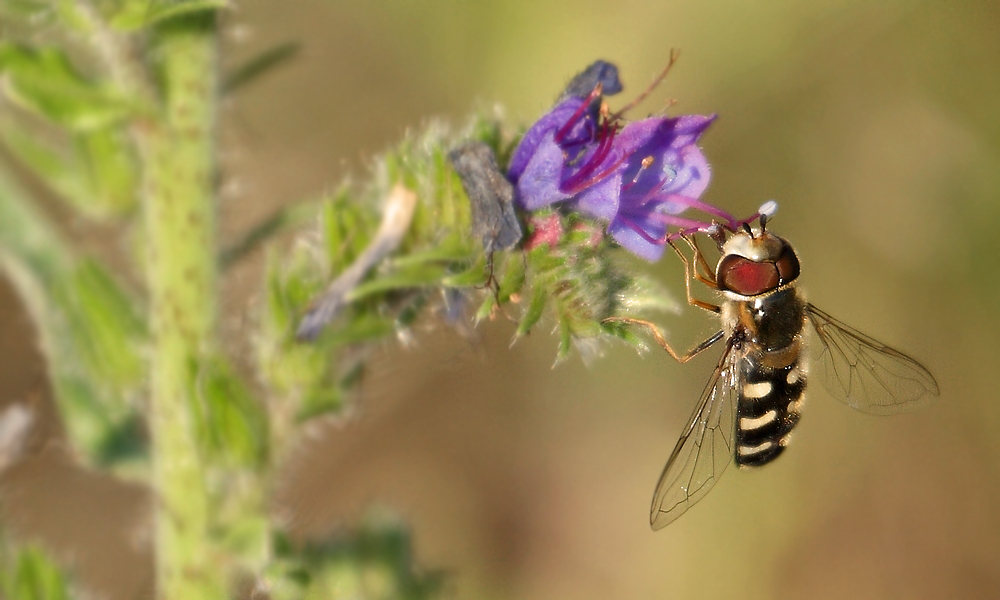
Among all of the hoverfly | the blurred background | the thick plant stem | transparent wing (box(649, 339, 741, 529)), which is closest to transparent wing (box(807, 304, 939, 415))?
the hoverfly

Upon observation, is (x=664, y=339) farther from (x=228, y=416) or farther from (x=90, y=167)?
(x=90, y=167)

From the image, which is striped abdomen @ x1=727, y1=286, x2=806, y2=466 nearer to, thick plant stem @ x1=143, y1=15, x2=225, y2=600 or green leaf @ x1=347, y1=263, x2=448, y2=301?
green leaf @ x1=347, y1=263, x2=448, y2=301

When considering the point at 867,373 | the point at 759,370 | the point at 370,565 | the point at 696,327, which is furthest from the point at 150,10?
the point at 696,327

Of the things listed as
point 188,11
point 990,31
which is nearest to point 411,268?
point 188,11

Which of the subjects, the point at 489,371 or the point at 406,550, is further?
the point at 489,371

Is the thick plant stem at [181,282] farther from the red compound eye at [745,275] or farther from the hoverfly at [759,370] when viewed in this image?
the red compound eye at [745,275]

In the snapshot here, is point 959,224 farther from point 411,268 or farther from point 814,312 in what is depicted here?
point 411,268
